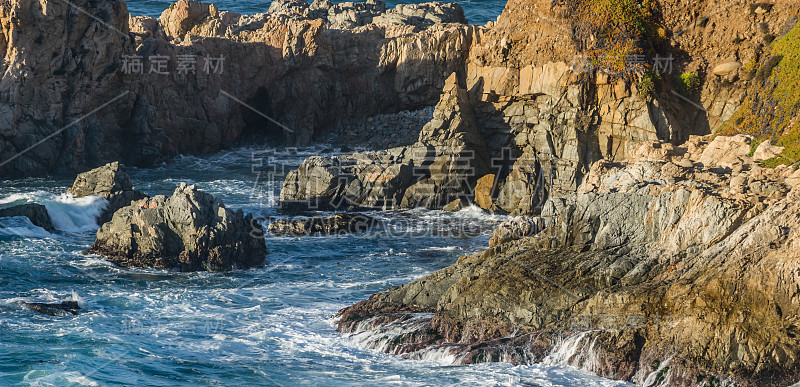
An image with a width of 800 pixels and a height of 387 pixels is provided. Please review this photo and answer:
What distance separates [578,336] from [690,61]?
62.8 ft

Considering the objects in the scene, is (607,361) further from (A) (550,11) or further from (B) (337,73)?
(B) (337,73)

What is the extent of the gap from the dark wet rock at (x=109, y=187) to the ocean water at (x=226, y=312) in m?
0.51

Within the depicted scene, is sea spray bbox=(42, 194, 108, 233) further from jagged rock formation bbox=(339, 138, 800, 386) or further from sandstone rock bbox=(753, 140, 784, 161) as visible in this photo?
sandstone rock bbox=(753, 140, 784, 161)

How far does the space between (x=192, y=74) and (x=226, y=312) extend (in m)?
28.4

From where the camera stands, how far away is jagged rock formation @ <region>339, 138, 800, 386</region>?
15320mm

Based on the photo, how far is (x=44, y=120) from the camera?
3981 centimetres

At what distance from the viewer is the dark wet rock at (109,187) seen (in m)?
32.0

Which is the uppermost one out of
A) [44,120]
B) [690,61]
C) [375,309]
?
[690,61]

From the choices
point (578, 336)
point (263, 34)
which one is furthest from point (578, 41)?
point (263, 34)

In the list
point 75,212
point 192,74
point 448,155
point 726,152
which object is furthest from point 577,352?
point 192,74

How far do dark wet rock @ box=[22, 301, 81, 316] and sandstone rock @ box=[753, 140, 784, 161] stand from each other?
16504mm

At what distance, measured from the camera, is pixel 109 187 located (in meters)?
32.2

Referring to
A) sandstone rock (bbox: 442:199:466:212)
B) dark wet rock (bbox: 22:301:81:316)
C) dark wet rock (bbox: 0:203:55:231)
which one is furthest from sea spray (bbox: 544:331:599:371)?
dark wet rock (bbox: 0:203:55:231)

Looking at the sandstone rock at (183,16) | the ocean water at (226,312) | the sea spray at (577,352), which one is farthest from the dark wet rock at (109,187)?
the sandstone rock at (183,16)
